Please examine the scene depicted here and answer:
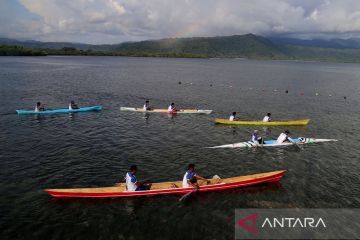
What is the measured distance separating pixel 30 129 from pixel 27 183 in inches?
665

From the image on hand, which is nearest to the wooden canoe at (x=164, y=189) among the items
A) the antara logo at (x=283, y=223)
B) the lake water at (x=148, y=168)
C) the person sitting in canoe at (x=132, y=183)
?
the person sitting in canoe at (x=132, y=183)

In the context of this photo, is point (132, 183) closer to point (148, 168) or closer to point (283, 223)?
point (148, 168)

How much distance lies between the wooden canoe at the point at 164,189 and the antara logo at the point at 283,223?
3794 millimetres

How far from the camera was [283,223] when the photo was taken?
20.2m

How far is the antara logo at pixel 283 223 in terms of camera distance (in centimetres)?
1979

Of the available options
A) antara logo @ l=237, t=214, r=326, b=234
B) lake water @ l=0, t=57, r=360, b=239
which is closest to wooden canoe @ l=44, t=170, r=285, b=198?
lake water @ l=0, t=57, r=360, b=239

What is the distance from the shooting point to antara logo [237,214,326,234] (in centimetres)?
1979

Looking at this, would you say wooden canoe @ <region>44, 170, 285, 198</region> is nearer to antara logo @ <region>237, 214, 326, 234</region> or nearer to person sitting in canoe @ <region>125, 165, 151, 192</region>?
person sitting in canoe @ <region>125, 165, 151, 192</region>

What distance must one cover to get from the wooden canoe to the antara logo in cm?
379

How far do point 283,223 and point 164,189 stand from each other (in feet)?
29.1

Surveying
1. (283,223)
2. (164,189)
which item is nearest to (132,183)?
(164,189)

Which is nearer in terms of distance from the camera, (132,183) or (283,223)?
(283,223)

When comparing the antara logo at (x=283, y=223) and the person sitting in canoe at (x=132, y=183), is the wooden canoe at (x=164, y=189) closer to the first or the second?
the person sitting in canoe at (x=132, y=183)

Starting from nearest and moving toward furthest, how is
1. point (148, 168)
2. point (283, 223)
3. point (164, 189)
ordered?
point (283, 223) → point (164, 189) → point (148, 168)
